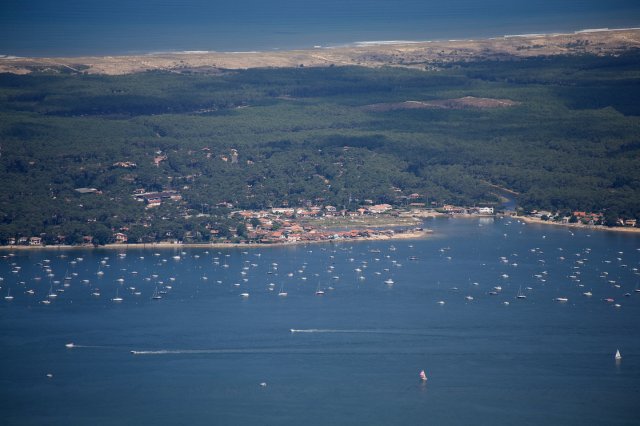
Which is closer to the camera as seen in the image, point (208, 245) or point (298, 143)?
point (208, 245)

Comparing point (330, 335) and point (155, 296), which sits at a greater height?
point (330, 335)

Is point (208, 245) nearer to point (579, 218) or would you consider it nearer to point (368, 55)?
point (579, 218)

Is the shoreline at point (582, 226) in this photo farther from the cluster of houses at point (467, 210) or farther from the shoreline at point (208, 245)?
the shoreline at point (208, 245)

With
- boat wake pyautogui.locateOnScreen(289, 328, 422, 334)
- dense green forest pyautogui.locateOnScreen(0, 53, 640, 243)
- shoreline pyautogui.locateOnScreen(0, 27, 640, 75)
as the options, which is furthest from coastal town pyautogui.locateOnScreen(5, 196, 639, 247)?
shoreline pyautogui.locateOnScreen(0, 27, 640, 75)

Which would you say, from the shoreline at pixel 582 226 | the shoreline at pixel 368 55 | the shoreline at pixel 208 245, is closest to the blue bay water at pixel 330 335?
the shoreline at pixel 208 245

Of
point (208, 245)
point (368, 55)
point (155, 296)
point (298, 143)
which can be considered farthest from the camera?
point (368, 55)

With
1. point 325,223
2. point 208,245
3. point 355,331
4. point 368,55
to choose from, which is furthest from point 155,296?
point 368,55
